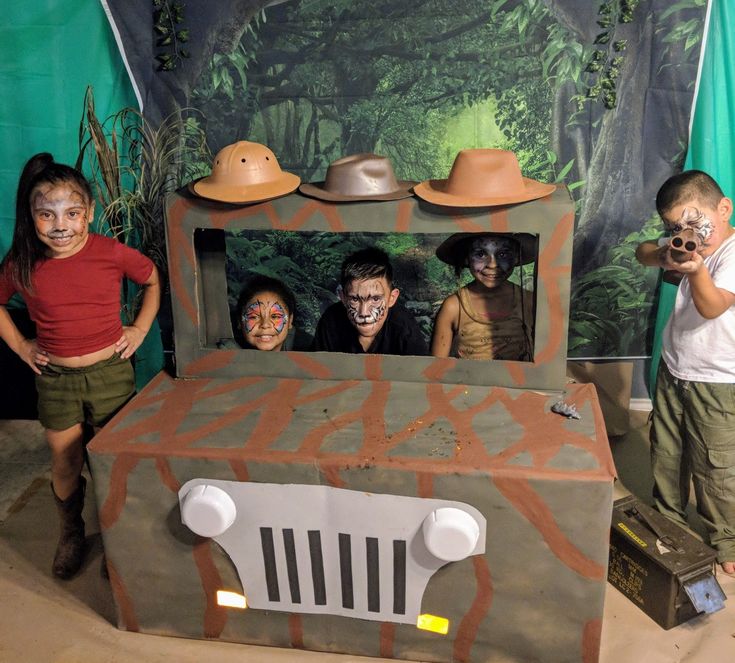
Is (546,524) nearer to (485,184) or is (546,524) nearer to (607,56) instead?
(485,184)

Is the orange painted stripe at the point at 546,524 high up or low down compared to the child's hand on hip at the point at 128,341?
down

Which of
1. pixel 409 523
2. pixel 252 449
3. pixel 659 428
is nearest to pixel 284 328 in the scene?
pixel 252 449

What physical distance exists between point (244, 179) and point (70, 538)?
1.30m

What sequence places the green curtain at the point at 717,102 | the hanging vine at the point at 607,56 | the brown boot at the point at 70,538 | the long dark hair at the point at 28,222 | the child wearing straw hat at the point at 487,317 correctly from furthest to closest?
1. the hanging vine at the point at 607,56
2. the green curtain at the point at 717,102
3. the child wearing straw hat at the point at 487,317
4. the brown boot at the point at 70,538
5. the long dark hair at the point at 28,222

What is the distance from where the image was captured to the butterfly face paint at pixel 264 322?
2447 millimetres

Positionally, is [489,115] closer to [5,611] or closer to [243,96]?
[243,96]

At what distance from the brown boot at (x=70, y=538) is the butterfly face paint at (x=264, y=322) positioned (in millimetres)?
715

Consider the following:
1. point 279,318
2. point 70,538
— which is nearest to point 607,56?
point 279,318

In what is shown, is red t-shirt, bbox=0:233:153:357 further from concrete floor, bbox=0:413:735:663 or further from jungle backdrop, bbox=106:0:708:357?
jungle backdrop, bbox=106:0:708:357

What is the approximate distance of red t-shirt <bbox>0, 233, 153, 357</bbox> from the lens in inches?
83.9

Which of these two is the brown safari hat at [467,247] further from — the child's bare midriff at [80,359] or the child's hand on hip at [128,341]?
the child's bare midriff at [80,359]

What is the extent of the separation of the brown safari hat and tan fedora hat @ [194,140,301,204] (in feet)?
2.25

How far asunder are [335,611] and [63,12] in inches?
97.2

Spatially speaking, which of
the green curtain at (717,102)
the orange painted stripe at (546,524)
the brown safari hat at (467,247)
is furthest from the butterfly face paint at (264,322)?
the green curtain at (717,102)
